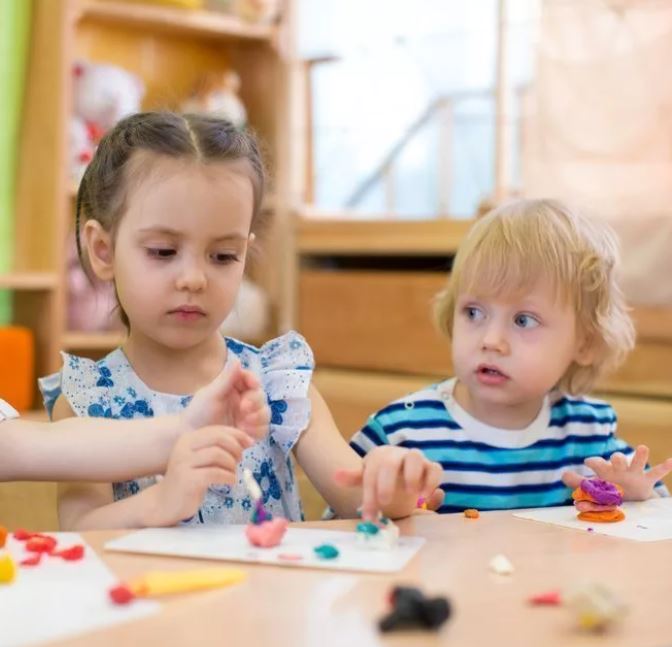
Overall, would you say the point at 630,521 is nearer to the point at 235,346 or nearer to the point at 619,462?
the point at 619,462

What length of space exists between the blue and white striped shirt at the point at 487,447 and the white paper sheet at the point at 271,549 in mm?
499

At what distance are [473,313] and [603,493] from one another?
389 millimetres

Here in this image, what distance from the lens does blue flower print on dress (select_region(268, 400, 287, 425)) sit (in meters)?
1.22

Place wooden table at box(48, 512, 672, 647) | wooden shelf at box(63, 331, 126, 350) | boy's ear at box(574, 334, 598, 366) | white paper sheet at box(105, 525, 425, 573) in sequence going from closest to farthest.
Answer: wooden table at box(48, 512, 672, 647) < white paper sheet at box(105, 525, 425, 573) < boy's ear at box(574, 334, 598, 366) < wooden shelf at box(63, 331, 126, 350)

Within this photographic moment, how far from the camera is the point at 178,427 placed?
3.10ft

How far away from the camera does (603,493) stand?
1029 mm

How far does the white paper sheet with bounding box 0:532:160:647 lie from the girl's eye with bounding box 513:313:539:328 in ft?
2.32

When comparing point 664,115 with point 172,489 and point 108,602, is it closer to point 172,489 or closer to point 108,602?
point 172,489

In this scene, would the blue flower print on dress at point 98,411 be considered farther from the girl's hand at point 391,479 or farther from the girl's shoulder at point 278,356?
the girl's hand at point 391,479

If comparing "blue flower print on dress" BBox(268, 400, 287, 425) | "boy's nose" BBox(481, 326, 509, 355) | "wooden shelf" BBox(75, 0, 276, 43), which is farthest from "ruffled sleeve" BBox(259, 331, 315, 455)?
"wooden shelf" BBox(75, 0, 276, 43)

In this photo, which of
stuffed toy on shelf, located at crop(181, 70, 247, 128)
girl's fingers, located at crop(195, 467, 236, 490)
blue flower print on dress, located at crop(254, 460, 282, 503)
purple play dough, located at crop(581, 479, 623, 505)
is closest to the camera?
girl's fingers, located at crop(195, 467, 236, 490)

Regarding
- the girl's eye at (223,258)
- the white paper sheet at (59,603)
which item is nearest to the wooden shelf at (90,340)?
the girl's eye at (223,258)

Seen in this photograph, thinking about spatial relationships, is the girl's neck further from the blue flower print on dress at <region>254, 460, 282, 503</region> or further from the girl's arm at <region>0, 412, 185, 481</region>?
the girl's arm at <region>0, 412, 185, 481</region>

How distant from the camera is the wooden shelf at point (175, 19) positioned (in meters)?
3.09
